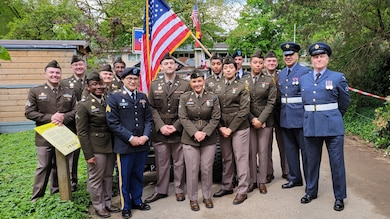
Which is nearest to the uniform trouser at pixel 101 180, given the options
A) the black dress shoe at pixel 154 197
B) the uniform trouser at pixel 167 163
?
the black dress shoe at pixel 154 197

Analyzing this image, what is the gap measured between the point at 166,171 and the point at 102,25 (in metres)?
15.5

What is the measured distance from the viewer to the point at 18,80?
9836mm

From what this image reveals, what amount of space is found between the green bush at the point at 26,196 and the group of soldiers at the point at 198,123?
0.84 feet

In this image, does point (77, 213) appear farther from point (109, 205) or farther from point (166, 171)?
point (166, 171)

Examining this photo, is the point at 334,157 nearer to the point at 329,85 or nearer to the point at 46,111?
the point at 329,85

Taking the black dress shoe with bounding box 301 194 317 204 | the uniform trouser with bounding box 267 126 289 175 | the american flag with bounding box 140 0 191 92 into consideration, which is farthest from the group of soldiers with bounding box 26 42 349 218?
the american flag with bounding box 140 0 191 92

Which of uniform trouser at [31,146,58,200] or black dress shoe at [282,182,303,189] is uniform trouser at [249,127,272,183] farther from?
uniform trouser at [31,146,58,200]

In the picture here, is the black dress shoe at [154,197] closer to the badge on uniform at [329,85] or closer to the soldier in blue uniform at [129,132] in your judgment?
the soldier in blue uniform at [129,132]

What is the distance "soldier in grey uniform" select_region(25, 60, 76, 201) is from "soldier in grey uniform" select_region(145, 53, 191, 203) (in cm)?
117

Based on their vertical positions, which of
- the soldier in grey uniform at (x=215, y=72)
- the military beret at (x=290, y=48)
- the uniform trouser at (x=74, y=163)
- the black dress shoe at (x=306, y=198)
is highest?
the military beret at (x=290, y=48)

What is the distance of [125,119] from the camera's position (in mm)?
3959

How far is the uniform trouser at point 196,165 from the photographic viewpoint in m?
→ 4.18

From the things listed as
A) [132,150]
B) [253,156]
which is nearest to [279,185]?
[253,156]

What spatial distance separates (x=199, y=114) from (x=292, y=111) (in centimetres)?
139
